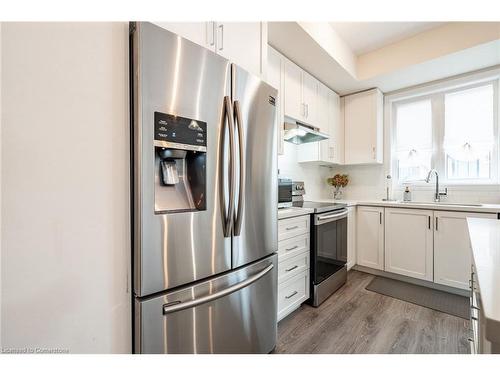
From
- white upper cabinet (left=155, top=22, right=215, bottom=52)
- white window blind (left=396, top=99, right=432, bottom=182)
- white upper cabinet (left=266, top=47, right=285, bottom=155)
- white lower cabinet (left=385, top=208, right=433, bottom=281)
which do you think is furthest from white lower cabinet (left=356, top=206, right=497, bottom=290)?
white upper cabinet (left=155, top=22, right=215, bottom=52)

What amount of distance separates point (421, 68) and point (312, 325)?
9.42 feet

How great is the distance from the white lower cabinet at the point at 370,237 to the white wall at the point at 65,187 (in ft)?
9.08

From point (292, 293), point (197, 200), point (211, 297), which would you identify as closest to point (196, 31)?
point (197, 200)

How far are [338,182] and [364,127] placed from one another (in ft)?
2.74

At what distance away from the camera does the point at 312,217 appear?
208cm

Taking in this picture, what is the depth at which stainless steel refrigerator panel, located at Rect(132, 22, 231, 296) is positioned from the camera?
35.8 inches

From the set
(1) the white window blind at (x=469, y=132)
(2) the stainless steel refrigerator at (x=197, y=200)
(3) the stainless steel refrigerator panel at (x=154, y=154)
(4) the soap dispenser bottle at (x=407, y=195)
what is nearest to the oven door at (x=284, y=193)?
(2) the stainless steel refrigerator at (x=197, y=200)

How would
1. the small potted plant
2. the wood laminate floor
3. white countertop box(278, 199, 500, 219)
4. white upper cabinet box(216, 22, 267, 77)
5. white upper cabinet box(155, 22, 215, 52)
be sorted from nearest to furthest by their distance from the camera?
white upper cabinet box(155, 22, 215, 52) → white upper cabinet box(216, 22, 267, 77) → the wood laminate floor → white countertop box(278, 199, 500, 219) → the small potted plant

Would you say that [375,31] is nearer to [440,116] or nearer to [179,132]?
[440,116]

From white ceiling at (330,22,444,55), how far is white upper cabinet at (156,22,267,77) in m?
1.26

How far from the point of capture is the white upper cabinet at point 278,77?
6.86ft

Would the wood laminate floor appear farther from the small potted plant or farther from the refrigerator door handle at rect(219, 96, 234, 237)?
the small potted plant

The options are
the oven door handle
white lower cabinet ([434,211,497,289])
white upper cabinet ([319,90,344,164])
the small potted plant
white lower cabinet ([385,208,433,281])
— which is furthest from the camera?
the small potted plant

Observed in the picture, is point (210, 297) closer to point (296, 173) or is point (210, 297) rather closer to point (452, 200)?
point (296, 173)
